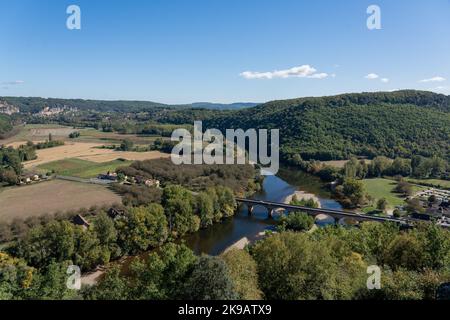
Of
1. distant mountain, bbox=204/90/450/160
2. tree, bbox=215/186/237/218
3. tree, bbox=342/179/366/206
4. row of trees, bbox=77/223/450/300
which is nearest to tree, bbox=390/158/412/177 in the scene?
distant mountain, bbox=204/90/450/160

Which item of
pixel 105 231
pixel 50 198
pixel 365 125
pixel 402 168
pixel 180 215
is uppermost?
pixel 365 125

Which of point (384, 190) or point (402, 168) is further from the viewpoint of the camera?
point (402, 168)

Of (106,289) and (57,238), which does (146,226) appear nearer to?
(57,238)

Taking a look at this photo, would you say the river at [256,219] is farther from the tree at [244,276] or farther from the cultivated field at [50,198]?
the tree at [244,276]

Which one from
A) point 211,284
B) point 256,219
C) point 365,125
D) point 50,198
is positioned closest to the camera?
point 211,284

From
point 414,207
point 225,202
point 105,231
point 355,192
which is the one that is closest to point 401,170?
point 355,192

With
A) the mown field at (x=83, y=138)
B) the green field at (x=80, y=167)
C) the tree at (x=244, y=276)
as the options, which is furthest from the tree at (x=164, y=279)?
the mown field at (x=83, y=138)

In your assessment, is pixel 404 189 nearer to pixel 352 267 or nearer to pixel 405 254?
pixel 405 254
